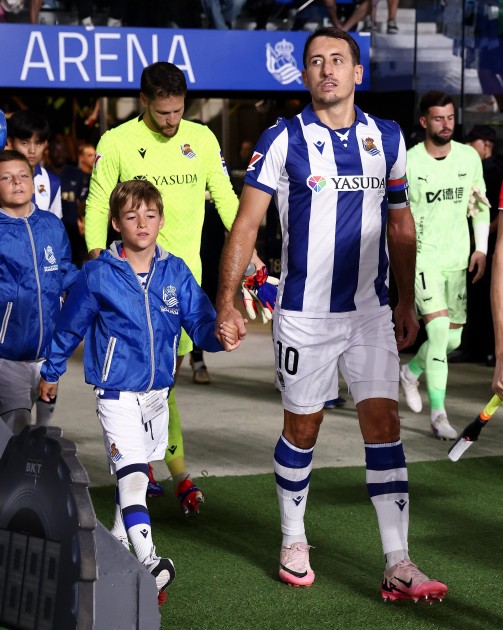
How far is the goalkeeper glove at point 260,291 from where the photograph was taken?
543cm

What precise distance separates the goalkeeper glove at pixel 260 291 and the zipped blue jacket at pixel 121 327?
1.47ft

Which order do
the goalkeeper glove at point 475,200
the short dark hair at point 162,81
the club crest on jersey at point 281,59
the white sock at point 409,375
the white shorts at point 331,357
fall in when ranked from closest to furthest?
the white shorts at point 331,357 → the short dark hair at point 162,81 → the goalkeeper glove at point 475,200 → the white sock at point 409,375 → the club crest on jersey at point 281,59

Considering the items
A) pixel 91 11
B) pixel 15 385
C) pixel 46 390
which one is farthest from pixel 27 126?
pixel 91 11

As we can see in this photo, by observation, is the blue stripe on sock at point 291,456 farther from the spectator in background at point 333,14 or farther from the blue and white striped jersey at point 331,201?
the spectator in background at point 333,14

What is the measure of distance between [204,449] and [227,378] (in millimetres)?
3006

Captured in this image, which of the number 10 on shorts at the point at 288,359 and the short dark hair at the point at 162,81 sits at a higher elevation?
the short dark hair at the point at 162,81

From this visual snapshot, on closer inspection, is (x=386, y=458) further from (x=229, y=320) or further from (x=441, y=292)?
(x=441, y=292)

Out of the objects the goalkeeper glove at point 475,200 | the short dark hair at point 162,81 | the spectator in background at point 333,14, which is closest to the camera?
the short dark hair at point 162,81

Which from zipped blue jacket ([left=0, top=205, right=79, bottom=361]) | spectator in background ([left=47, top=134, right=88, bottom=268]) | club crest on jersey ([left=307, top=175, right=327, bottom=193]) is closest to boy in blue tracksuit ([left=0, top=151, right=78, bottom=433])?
zipped blue jacket ([left=0, top=205, right=79, bottom=361])

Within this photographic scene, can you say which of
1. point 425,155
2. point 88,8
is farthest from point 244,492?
point 88,8

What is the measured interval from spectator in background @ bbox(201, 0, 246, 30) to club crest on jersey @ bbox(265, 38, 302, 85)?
90 cm

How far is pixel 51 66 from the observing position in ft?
43.7

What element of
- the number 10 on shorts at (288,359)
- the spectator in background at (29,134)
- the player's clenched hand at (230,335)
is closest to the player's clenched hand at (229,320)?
the player's clenched hand at (230,335)

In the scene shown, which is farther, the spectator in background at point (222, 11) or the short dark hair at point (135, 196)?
the spectator in background at point (222, 11)
